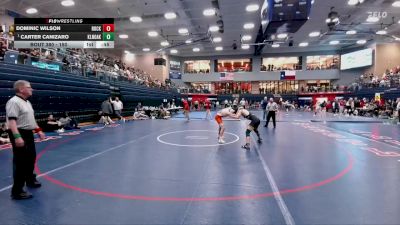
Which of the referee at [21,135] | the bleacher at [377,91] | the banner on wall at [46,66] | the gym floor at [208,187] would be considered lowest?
the gym floor at [208,187]

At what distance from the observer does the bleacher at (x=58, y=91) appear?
1080 centimetres

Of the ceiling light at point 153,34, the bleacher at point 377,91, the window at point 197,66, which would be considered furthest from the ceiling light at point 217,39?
the bleacher at point 377,91

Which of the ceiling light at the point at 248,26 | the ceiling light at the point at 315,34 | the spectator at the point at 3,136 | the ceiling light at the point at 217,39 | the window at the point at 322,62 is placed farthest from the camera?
the window at the point at 322,62

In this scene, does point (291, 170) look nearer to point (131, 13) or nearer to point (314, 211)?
point (314, 211)

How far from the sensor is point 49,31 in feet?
33.1

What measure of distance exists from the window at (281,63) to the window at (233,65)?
2.51m

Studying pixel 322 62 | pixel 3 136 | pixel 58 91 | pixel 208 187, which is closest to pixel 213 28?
pixel 58 91

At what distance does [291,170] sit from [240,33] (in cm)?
2574

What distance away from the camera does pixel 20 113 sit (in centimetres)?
390

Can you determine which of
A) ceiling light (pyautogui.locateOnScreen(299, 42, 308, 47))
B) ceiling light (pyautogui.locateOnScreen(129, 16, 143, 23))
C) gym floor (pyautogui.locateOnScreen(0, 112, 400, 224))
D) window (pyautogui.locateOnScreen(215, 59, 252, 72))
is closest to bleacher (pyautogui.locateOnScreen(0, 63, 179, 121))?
gym floor (pyautogui.locateOnScreen(0, 112, 400, 224))

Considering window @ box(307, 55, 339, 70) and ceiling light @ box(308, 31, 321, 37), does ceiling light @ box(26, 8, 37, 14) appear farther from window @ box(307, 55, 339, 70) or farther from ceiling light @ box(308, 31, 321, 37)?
window @ box(307, 55, 339, 70)

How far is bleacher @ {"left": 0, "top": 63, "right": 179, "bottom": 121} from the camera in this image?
10.8 m

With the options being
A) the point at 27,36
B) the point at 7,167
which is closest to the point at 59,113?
the point at 27,36
